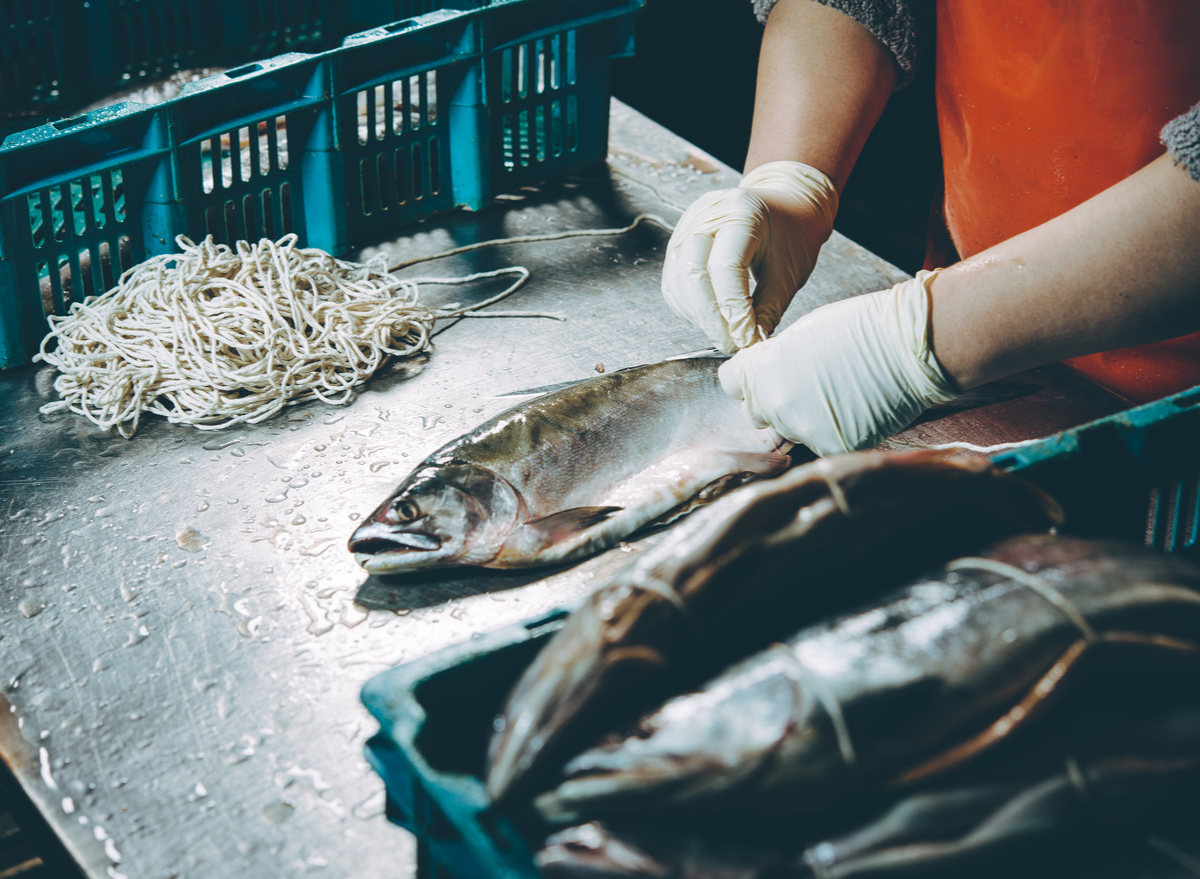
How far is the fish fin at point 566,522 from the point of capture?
6.12 feet

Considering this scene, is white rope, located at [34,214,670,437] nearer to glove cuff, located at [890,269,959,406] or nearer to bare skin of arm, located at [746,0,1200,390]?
glove cuff, located at [890,269,959,406]

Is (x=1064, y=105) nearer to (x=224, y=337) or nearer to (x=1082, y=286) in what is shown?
(x=1082, y=286)

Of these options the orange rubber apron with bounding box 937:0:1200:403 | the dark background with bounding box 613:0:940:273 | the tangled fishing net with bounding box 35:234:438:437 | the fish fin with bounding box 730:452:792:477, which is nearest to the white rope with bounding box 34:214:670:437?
the tangled fishing net with bounding box 35:234:438:437

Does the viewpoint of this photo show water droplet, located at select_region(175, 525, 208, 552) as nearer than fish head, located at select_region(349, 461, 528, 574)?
No

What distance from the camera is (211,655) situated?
66.1 inches

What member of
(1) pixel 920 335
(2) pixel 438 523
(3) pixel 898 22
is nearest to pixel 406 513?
(2) pixel 438 523

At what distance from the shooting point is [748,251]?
2266 mm

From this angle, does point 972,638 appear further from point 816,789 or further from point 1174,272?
point 1174,272

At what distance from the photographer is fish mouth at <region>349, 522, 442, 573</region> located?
1.80 m

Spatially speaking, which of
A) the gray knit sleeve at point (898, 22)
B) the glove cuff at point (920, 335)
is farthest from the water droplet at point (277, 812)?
the gray knit sleeve at point (898, 22)

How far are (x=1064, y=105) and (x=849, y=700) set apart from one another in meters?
1.94

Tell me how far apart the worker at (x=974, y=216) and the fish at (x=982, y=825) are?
106 cm

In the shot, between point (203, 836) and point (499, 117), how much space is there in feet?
8.06

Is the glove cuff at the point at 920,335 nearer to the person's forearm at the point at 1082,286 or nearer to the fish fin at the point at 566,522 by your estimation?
the person's forearm at the point at 1082,286
